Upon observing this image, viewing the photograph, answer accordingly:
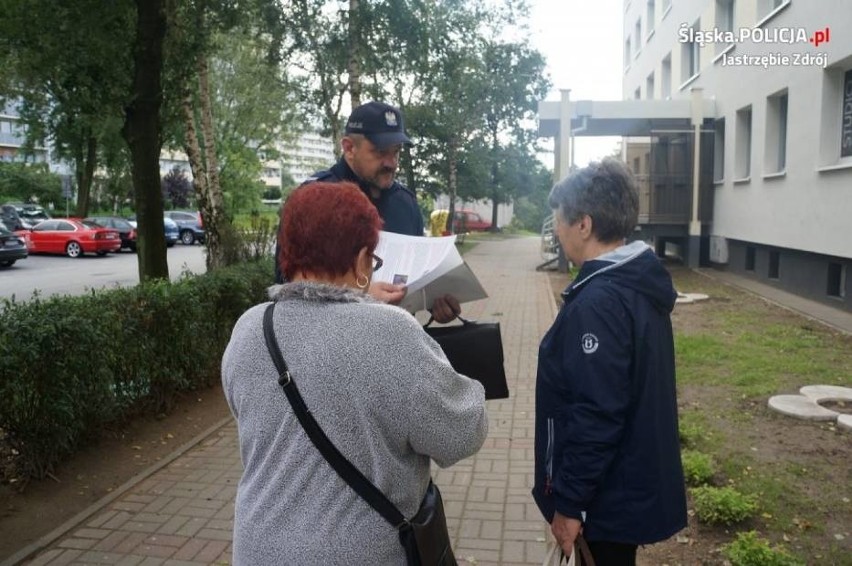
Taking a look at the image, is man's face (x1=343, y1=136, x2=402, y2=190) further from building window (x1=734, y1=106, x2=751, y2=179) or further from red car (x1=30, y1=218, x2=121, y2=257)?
red car (x1=30, y1=218, x2=121, y2=257)

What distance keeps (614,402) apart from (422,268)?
77 cm

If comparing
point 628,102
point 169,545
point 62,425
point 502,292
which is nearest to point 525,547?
point 169,545

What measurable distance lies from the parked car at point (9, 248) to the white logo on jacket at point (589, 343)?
2553cm

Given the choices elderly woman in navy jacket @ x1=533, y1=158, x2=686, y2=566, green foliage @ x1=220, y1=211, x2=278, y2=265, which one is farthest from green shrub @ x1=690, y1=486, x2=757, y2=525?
green foliage @ x1=220, y1=211, x2=278, y2=265

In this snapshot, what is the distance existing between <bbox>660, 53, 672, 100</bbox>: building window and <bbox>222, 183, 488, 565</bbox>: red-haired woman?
82.9 ft

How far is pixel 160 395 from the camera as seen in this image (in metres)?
6.25

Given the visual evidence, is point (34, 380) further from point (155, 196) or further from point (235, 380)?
point (155, 196)

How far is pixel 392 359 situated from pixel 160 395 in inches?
202

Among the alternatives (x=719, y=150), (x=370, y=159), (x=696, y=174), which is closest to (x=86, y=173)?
(x=696, y=174)

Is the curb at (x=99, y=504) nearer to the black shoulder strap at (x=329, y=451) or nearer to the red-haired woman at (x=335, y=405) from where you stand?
the red-haired woman at (x=335, y=405)

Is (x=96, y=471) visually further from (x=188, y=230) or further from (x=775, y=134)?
(x=188, y=230)

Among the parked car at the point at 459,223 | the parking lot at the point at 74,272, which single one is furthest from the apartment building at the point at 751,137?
the parking lot at the point at 74,272

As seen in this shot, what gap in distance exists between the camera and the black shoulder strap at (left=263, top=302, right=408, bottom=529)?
1658mm

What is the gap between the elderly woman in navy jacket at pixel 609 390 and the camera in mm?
2166
